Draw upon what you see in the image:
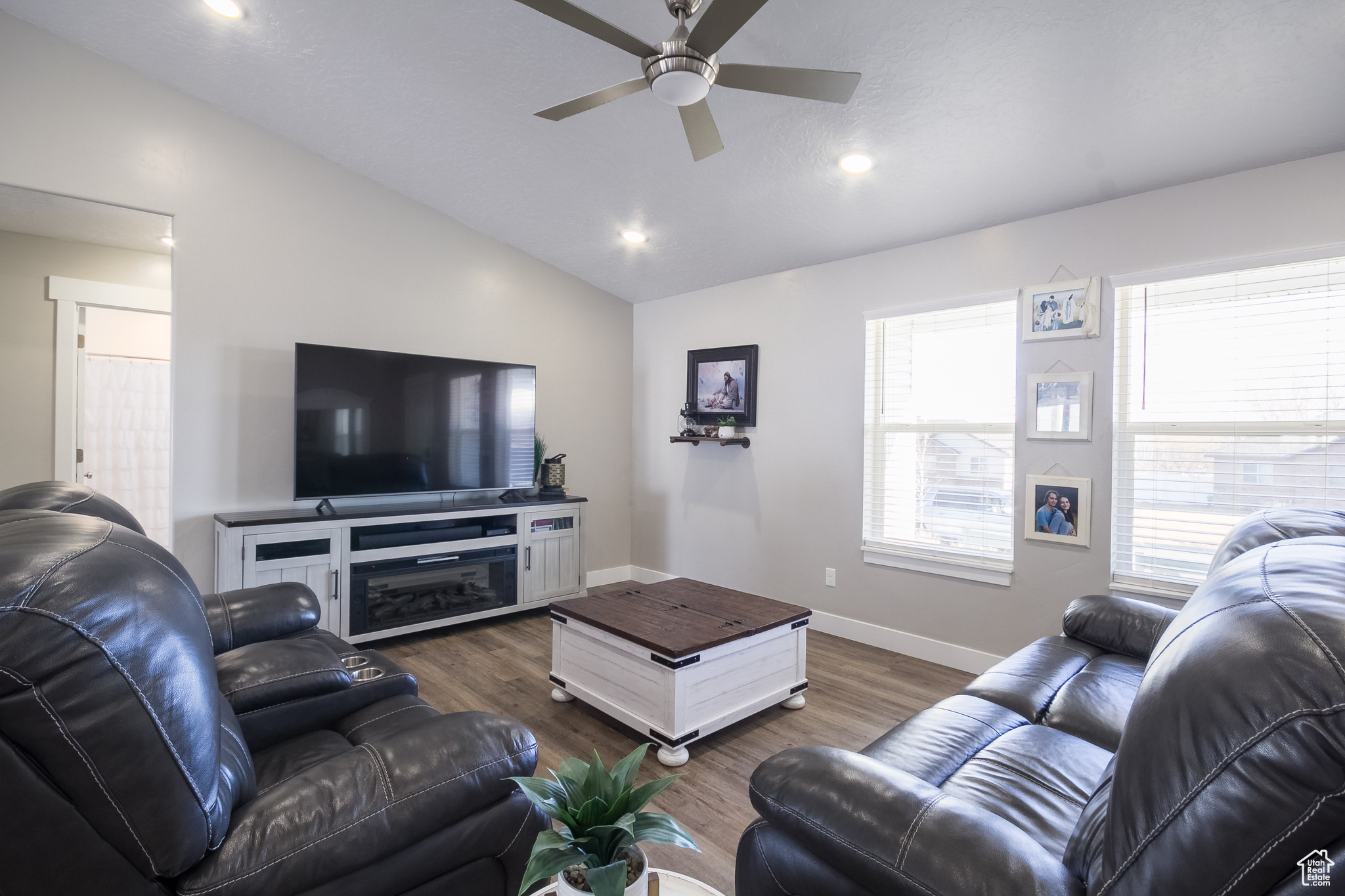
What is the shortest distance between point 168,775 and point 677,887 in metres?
0.76

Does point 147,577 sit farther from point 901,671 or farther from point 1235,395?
point 1235,395

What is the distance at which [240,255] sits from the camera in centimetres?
356

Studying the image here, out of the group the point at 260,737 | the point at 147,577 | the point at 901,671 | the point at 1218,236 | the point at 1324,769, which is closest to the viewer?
the point at 1324,769

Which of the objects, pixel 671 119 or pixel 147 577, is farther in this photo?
pixel 671 119

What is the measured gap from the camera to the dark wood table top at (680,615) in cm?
251

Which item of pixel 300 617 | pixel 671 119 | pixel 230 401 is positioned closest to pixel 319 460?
pixel 230 401

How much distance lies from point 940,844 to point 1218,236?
2.92 m

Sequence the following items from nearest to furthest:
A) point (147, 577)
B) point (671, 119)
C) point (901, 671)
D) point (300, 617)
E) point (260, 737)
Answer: point (147, 577), point (260, 737), point (300, 617), point (671, 119), point (901, 671)

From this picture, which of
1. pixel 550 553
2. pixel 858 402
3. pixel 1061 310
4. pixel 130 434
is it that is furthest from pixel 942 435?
pixel 130 434

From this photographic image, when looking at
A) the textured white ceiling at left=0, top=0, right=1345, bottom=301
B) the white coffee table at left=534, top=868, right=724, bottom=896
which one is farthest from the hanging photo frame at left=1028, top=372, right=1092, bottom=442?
the white coffee table at left=534, top=868, right=724, bottom=896

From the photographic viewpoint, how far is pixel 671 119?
288 centimetres

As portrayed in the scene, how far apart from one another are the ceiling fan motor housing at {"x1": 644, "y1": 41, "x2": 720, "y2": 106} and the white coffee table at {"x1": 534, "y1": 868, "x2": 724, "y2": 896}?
1987mm

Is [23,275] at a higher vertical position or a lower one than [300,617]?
higher

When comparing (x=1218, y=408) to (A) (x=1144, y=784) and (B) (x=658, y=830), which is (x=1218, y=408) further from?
(B) (x=658, y=830)
